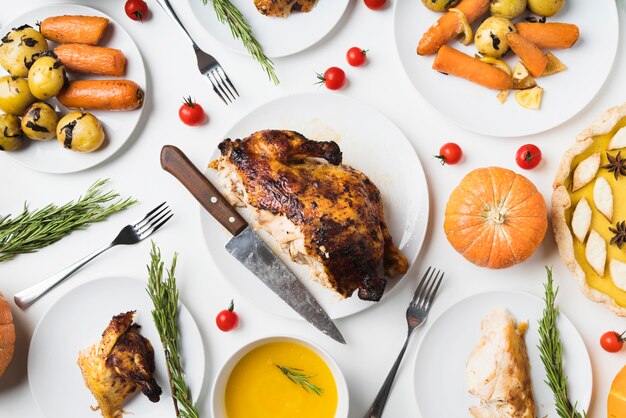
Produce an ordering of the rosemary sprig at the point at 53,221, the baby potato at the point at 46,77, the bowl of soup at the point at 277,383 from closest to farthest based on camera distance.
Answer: the bowl of soup at the point at 277,383 → the baby potato at the point at 46,77 → the rosemary sprig at the point at 53,221

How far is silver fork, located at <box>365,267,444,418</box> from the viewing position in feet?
9.89

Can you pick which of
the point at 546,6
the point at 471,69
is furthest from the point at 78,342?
the point at 546,6

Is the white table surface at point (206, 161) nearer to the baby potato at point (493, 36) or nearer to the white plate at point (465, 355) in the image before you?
the white plate at point (465, 355)

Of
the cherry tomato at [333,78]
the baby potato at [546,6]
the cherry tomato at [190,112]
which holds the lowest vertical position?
the baby potato at [546,6]

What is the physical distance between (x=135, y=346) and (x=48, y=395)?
498mm

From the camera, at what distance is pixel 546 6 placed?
303 centimetres

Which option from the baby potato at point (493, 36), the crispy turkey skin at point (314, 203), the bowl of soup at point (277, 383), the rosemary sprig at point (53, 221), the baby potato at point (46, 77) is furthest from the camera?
the rosemary sprig at point (53, 221)

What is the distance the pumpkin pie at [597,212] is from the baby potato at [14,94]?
244cm

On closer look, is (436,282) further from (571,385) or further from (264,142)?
(264,142)

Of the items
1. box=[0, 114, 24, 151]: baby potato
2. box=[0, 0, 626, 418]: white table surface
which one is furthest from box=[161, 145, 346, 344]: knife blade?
box=[0, 114, 24, 151]: baby potato

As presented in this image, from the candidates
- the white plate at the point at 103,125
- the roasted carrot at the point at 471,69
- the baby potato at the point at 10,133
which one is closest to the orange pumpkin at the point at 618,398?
the roasted carrot at the point at 471,69

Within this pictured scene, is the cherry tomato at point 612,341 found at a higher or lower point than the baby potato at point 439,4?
lower

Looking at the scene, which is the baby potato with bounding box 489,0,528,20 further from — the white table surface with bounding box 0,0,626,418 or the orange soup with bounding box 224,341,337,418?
the orange soup with bounding box 224,341,337,418

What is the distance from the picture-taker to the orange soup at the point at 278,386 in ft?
9.64
